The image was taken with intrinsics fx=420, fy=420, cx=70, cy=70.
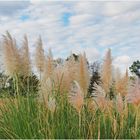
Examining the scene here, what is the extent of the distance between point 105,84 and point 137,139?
0.89 m

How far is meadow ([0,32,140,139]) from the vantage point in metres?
4.78

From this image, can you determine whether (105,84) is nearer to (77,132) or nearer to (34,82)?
(77,132)

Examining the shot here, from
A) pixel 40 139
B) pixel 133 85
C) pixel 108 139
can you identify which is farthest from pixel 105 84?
pixel 40 139

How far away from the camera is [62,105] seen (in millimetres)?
5191

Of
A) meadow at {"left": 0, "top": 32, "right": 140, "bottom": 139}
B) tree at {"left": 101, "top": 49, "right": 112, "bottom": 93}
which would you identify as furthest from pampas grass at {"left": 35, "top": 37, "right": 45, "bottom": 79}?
tree at {"left": 101, "top": 49, "right": 112, "bottom": 93}

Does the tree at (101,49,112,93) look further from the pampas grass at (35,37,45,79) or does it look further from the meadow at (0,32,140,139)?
the pampas grass at (35,37,45,79)

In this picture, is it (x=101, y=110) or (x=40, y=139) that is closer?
(x=40, y=139)

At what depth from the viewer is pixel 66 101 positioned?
5.39 m

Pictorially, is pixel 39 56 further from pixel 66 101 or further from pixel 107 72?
pixel 107 72

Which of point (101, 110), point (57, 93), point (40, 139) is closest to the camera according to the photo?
point (40, 139)

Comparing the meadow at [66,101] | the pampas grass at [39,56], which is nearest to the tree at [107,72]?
the meadow at [66,101]

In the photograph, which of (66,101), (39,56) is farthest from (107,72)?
(39,56)

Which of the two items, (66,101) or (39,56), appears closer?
(66,101)

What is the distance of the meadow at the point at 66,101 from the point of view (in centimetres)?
478
